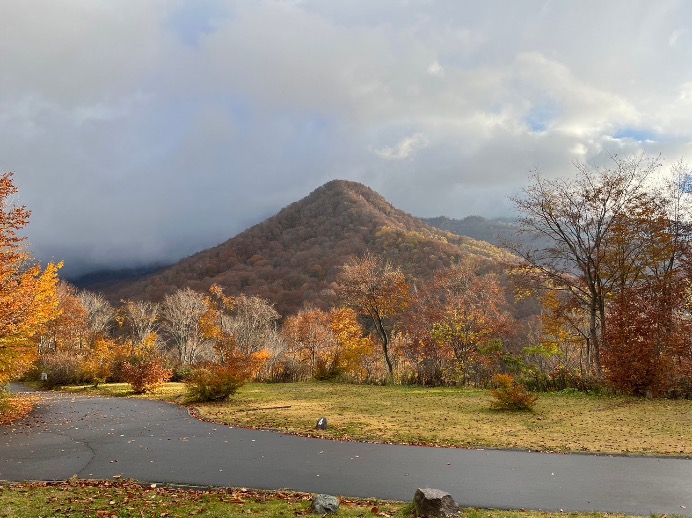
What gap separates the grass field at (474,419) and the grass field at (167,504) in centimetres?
503

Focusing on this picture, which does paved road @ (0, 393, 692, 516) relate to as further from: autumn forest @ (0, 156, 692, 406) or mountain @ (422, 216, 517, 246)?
mountain @ (422, 216, 517, 246)

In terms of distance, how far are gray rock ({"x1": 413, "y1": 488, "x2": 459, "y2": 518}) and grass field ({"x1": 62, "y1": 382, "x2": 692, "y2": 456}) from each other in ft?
17.6

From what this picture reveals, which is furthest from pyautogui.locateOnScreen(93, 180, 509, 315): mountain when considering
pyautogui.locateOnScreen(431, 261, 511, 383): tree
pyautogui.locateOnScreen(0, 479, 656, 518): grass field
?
pyautogui.locateOnScreen(0, 479, 656, 518): grass field

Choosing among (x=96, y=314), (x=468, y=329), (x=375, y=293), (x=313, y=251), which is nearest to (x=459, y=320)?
(x=468, y=329)

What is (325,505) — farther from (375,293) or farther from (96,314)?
(96,314)

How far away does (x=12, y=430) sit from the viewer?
46.7 ft

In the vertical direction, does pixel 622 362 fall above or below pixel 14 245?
below

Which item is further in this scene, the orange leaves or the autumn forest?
the orange leaves

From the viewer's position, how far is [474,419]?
15.2 m

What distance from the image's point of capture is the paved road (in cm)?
782

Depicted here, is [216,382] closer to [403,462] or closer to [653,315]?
[403,462]

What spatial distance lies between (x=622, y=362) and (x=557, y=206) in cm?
935

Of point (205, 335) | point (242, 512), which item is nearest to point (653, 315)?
point (242, 512)

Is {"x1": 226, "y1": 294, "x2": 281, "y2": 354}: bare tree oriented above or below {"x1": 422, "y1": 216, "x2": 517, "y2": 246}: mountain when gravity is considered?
below
